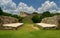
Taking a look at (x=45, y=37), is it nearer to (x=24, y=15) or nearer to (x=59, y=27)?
(x=59, y=27)

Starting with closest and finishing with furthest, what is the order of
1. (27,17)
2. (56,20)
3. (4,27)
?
(4,27) < (56,20) < (27,17)

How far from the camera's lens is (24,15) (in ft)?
72.6

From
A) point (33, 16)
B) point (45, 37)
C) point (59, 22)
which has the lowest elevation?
point (45, 37)

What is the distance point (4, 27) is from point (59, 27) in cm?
439

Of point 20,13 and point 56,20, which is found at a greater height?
point 20,13

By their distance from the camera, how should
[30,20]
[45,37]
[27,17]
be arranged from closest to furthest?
1. [45,37]
2. [30,20]
3. [27,17]

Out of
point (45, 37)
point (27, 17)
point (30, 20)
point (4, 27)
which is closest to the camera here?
point (45, 37)

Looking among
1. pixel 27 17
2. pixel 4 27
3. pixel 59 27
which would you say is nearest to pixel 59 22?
pixel 59 27

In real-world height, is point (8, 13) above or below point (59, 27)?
above

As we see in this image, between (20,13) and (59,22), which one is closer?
(59,22)

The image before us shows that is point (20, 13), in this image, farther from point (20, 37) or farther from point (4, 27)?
point (20, 37)

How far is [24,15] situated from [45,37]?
14.8 m

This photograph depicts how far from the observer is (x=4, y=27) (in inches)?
448

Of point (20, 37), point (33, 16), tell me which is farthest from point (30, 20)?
point (20, 37)
